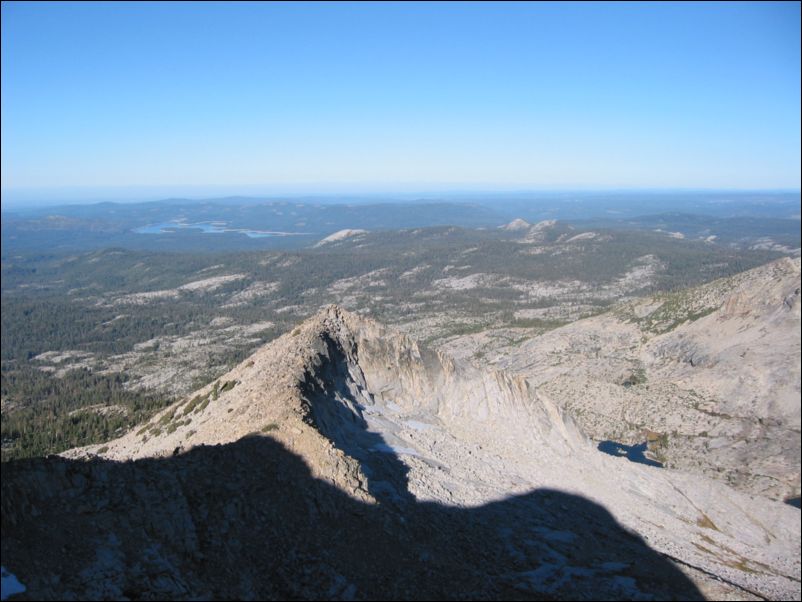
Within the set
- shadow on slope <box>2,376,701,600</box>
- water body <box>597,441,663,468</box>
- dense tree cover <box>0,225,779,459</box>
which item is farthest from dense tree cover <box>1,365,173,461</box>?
water body <box>597,441,663,468</box>

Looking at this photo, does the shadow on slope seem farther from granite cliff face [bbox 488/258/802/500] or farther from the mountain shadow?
granite cliff face [bbox 488/258/802/500]

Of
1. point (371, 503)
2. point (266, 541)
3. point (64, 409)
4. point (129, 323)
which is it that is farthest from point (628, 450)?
point (129, 323)

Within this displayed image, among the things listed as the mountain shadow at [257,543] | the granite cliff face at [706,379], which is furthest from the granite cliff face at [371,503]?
the granite cliff face at [706,379]

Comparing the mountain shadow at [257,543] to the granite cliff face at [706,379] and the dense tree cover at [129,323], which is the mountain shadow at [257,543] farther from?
the dense tree cover at [129,323]

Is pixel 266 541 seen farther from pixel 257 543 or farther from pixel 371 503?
pixel 371 503

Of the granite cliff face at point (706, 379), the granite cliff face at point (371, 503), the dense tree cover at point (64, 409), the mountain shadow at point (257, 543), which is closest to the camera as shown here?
the mountain shadow at point (257, 543)

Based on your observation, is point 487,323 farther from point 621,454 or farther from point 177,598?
point 177,598
